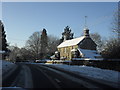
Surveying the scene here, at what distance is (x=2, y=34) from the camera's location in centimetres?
6619

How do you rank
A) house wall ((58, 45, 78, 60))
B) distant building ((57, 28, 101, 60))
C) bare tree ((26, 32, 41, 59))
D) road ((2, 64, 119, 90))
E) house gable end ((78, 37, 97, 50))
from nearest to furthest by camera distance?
road ((2, 64, 119, 90)) < distant building ((57, 28, 101, 60)) < house gable end ((78, 37, 97, 50)) < house wall ((58, 45, 78, 60)) < bare tree ((26, 32, 41, 59))

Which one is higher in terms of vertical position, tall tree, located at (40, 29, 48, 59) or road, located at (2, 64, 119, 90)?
tall tree, located at (40, 29, 48, 59)

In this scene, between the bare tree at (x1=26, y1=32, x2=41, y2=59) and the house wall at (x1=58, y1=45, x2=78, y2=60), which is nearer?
the house wall at (x1=58, y1=45, x2=78, y2=60)

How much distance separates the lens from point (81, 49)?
69.6 m

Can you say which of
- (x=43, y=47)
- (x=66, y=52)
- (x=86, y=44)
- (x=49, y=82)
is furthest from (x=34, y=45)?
(x=49, y=82)

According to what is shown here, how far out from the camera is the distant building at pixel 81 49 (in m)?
66.6

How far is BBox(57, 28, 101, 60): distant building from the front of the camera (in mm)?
66625

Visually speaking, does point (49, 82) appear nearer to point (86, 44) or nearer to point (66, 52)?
point (86, 44)

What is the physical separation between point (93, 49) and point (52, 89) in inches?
2683

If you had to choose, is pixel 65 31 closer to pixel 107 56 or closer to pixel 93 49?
pixel 93 49

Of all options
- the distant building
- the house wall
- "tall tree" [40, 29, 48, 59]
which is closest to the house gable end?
the distant building

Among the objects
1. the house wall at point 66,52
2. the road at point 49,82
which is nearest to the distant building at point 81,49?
the house wall at point 66,52

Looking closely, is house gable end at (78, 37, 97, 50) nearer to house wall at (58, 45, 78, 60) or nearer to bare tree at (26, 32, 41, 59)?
house wall at (58, 45, 78, 60)

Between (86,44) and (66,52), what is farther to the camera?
(66,52)
